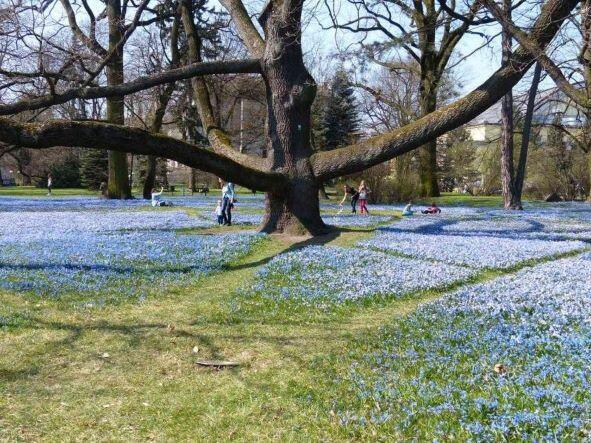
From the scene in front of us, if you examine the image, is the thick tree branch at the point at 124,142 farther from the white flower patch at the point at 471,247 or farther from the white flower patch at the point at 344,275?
the white flower patch at the point at 471,247

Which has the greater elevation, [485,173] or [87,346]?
[485,173]

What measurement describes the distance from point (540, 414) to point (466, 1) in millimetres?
10946

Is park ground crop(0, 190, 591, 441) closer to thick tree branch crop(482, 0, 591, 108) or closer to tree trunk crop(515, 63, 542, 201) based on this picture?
thick tree branch crop(482, 0, 591, 108)

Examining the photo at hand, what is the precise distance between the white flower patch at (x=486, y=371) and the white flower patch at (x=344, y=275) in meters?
1.18

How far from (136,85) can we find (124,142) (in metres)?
3.50

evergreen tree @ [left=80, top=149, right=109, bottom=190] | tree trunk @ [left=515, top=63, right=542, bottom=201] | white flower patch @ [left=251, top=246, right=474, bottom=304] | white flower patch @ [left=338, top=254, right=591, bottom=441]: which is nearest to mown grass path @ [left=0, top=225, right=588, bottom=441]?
white flower patch @ [left=338, top=254, right=591, bottom=441]

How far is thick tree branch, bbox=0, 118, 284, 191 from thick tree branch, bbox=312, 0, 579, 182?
166 cm

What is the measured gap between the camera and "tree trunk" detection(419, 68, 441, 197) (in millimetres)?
31312

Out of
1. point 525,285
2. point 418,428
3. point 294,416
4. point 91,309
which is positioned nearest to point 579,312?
point 525,285

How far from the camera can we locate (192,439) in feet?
12.8

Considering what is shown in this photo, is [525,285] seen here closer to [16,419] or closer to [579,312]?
[579,312]

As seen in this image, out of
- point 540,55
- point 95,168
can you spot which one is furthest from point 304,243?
point 95,168

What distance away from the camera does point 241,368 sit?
5285 millimetres

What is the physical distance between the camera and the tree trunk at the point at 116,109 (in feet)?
77.3
